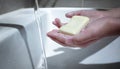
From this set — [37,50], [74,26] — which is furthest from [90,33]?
[37,50]

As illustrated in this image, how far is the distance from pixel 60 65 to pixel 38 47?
0.42ft

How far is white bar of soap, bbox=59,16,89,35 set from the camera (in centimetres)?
60

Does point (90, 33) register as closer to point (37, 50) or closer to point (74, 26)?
point (74, 26)

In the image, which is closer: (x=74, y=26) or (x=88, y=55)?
(x=74, y=26)

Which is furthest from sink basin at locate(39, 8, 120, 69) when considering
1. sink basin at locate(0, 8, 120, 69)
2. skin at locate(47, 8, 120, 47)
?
skin at locate(47, 8, 120, 47)

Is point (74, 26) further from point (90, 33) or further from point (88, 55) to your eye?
point (88, 55)

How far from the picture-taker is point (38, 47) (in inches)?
27.5

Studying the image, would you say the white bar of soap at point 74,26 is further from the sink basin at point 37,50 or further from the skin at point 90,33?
the sink basin at point 37,50

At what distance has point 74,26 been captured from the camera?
2.05 feet

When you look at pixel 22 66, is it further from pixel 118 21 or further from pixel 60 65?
pixel 118 21

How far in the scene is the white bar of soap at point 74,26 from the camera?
597mm

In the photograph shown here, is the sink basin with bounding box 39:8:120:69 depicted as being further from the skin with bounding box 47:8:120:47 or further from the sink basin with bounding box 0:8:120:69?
the skin with bounding box 47:8:120:47

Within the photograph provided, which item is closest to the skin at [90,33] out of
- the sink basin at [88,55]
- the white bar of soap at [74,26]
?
the white bar of soap at [74,26]

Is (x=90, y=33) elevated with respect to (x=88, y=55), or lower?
elevated
